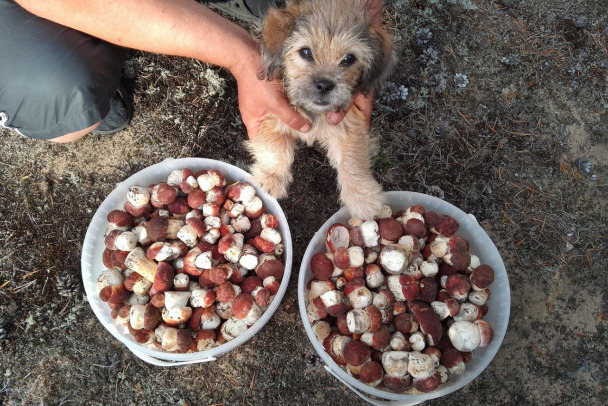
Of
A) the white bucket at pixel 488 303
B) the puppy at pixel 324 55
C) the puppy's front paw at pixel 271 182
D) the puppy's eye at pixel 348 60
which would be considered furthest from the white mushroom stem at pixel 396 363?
the puppy's eye at pixel 348 60

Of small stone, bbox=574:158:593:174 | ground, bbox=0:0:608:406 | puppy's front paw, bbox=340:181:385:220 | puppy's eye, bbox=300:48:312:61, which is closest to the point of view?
puppy's eye, bbox=300:48:312:61

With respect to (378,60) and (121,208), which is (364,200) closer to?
(378,60)

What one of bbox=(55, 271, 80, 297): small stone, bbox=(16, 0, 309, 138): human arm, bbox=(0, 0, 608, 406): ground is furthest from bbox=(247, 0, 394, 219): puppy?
bbox=(55, 271, 80, 297): small stone

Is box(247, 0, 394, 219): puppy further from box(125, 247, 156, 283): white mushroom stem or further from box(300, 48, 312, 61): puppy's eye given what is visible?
box(125, 247, 156, 283): white mushroom stem

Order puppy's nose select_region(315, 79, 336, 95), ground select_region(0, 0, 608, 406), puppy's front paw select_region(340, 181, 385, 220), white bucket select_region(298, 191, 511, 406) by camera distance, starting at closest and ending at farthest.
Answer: puppy's nose select_region(315, 79, 336, 95) → white bucket select_region(298, 191, 511, 406) → puppy's front paw select_region(340, 181, 385, 220) → ground select_region(0, 0, 608, 406)

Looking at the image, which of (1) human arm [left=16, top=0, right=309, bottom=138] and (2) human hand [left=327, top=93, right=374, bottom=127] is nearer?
(1) human arm [left=16, top=0, right=309, bottom=138]
